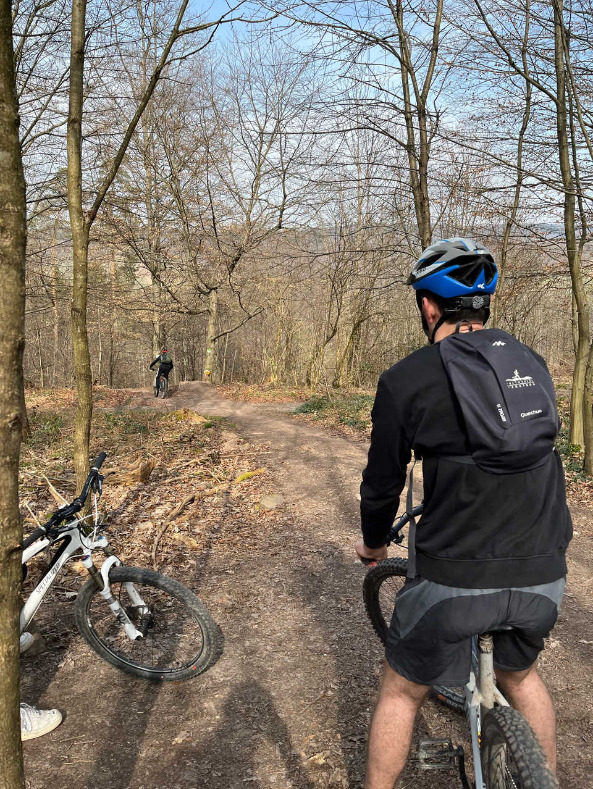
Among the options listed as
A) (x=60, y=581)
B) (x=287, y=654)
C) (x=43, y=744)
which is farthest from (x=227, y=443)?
(x=43, y=744)

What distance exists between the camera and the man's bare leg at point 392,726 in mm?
Answer: 1665

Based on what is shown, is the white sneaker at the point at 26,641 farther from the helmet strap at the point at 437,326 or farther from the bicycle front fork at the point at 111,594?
the helmet strap at the point at 437,326

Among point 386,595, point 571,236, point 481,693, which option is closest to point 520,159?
point 571,236

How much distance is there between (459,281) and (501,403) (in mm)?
470

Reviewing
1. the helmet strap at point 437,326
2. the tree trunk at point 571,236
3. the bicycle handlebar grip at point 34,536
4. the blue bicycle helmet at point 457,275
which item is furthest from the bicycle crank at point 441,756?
the tree trunk at point 571,236

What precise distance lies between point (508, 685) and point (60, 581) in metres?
3.85

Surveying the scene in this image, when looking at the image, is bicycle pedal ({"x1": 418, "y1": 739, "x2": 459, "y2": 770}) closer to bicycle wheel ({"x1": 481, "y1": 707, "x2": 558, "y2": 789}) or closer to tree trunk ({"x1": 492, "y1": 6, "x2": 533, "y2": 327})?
bicycle wheel ({"x1": 481, "y1": 707, "x2": 558, "y2": 789})

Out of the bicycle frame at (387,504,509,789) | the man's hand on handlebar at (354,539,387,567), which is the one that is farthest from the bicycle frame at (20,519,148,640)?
the bicycle frame at (387,504,509,789)

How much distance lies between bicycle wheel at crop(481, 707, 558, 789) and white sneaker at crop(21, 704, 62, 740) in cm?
228

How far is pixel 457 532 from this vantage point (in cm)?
152

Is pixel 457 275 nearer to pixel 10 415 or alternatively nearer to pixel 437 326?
pixel 437 326

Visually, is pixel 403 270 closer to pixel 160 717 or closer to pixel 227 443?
pixel 227 443

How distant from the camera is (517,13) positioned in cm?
657

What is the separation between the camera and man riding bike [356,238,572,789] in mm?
1498
